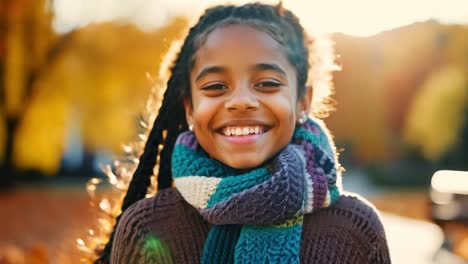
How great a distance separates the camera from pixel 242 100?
7.02 ft

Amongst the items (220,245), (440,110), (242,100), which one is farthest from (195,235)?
(440,110)

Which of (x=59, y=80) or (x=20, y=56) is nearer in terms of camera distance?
(x=20, y=56)

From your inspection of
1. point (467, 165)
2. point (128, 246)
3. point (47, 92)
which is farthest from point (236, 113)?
point (467, 165)

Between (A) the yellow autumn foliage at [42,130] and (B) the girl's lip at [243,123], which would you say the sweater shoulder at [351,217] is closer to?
(B) the girl's lip at [243,123]

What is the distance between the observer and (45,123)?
53.4 ft

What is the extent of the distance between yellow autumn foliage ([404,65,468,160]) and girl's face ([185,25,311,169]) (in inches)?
720

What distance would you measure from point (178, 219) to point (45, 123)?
14.6 m

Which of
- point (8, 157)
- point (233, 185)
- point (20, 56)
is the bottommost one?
point (8, 157)

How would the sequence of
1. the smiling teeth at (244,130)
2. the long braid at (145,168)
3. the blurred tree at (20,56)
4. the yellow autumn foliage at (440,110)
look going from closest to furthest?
the smiling teeth at (244,130)
the long braid at (145,168)
the blurred tree at (20,56)
the yellow autumn foliage at (440,110)

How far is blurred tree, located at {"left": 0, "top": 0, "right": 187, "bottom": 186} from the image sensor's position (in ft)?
48.5

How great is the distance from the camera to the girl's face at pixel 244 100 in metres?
2.17

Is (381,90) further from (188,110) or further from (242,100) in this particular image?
(242,100)

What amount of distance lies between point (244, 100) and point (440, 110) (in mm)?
18763

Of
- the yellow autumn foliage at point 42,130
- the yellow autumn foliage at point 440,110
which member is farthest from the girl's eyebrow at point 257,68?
the yellow autumn foliage at point 440,110
